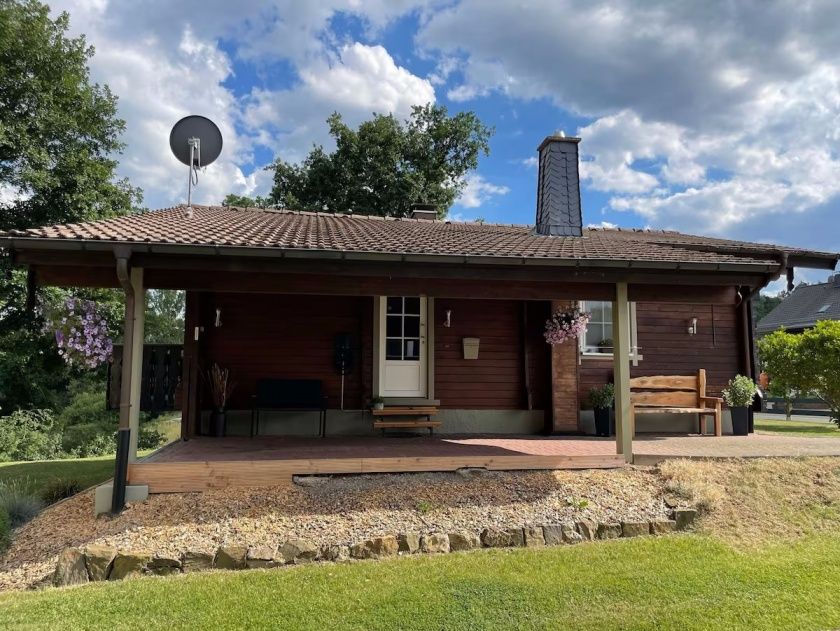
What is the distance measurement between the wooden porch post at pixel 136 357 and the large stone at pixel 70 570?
106 cm

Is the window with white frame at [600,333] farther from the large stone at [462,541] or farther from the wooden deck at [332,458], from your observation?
the large stone at [462,541]

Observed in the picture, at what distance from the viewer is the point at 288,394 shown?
7332 mm

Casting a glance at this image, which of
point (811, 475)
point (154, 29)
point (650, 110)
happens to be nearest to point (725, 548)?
point (811, 475)

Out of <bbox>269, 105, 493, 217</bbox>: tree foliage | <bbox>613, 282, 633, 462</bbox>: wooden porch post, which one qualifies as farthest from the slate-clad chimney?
<bbox>269, 105, 493, 217</bbox>: tree foliage

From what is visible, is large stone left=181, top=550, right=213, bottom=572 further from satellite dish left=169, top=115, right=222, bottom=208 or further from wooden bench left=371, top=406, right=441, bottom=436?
satellite dish left=169, top=115, right=222, bottom=208

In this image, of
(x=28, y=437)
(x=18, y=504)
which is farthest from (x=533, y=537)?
(x=28, y=437)

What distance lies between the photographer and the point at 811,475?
5.38 m

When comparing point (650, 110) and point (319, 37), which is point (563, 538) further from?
point (319, 37)

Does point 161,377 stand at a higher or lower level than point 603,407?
higher

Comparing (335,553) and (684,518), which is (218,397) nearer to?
(335,553)

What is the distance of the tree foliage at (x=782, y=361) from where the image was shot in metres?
12.1

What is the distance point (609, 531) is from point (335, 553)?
2.19 m

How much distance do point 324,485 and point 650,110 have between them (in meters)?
9.23

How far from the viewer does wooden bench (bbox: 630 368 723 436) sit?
7.50 meters
